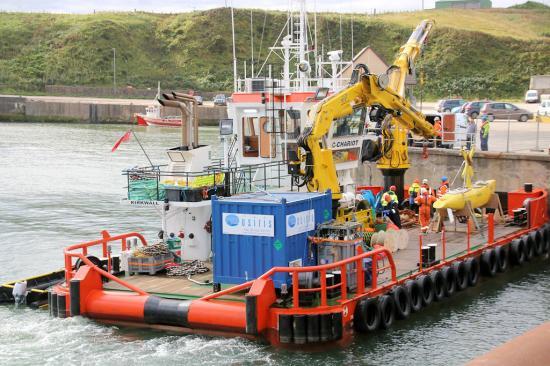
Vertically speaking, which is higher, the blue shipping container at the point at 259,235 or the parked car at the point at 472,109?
the parked car at the point at 472,109

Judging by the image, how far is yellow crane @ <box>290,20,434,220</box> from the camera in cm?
1822

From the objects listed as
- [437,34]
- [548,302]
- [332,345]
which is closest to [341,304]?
[332,345]

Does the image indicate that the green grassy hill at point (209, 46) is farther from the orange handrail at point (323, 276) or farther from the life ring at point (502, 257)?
the orange handrail at point (323, 276)

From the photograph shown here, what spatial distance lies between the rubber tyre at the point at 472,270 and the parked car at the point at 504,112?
92.2ft

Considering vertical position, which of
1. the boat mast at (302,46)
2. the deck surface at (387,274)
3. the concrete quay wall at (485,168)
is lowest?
the deck surface at (387,274)

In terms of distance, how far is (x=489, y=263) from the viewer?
20406mm

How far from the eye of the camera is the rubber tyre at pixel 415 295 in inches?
671

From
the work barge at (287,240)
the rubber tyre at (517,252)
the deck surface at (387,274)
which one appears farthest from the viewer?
the rubber tyre at (517,252)

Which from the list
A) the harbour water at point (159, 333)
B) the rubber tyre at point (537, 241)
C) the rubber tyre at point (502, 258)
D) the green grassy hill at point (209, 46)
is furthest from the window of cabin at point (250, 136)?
the green grassy hill at point (209, 46)

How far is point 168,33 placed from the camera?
100875 millimetres

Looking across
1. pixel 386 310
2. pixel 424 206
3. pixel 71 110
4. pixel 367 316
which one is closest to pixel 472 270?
pixel 424 206

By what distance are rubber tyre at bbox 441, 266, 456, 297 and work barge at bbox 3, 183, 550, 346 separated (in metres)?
0.02

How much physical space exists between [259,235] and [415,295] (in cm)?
367

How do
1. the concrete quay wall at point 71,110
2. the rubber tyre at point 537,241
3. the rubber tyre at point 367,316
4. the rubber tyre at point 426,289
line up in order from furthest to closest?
the concrete quay wall at point 71,110
the rubber tyre at point 537,241
the rubber tyre at point 426,289
the rubber tyre at point 367,316
